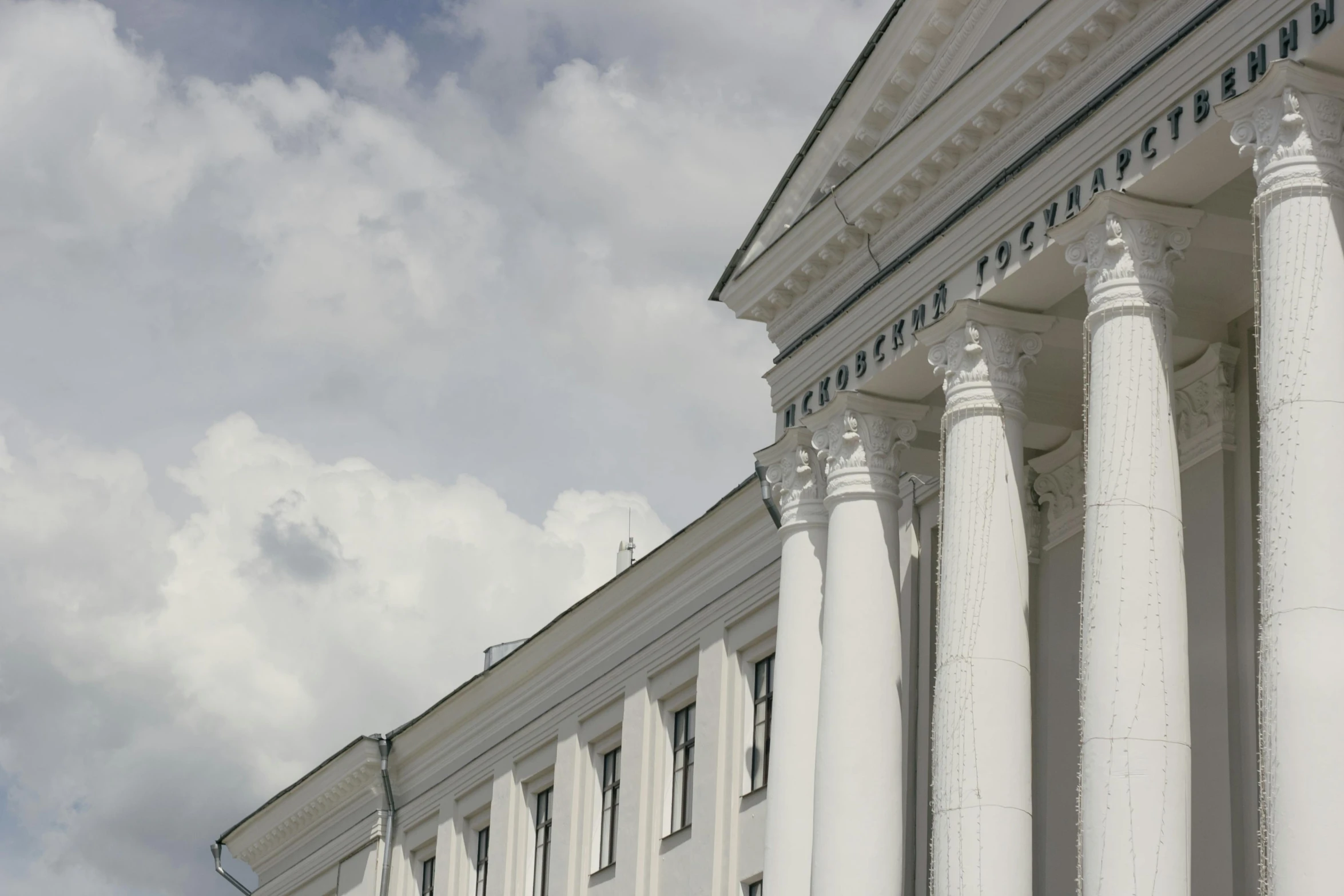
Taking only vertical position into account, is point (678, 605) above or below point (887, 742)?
above

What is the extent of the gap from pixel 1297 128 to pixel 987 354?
482cm

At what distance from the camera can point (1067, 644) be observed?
1016 inches

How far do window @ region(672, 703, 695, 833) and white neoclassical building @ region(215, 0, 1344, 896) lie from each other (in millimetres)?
1881

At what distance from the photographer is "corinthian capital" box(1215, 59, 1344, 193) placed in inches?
745

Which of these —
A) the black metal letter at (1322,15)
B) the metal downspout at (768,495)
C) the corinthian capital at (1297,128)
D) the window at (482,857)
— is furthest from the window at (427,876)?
the black metal letter at (1322,15)

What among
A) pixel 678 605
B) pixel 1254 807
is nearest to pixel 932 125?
pixel 1254 807

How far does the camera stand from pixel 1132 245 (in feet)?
69.3

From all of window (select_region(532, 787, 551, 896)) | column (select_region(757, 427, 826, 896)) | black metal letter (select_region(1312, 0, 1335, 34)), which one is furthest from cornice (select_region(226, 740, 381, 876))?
black metal letter (select_region(1312, 0, 1335, 34))

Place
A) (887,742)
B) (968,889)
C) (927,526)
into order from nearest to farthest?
1. (968,889)
2. (887,742)
3. (927,526)

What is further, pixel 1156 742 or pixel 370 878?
pixel 370 878

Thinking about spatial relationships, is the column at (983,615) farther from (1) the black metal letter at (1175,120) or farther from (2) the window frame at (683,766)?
(2) the window frame at (683,766)

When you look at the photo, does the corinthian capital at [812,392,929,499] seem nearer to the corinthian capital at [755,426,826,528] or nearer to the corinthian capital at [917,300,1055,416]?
the corinthian capital at [755,426,826,528]

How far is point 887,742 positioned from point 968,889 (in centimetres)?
298

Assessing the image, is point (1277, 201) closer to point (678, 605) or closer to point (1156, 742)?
point (1156, 742)
